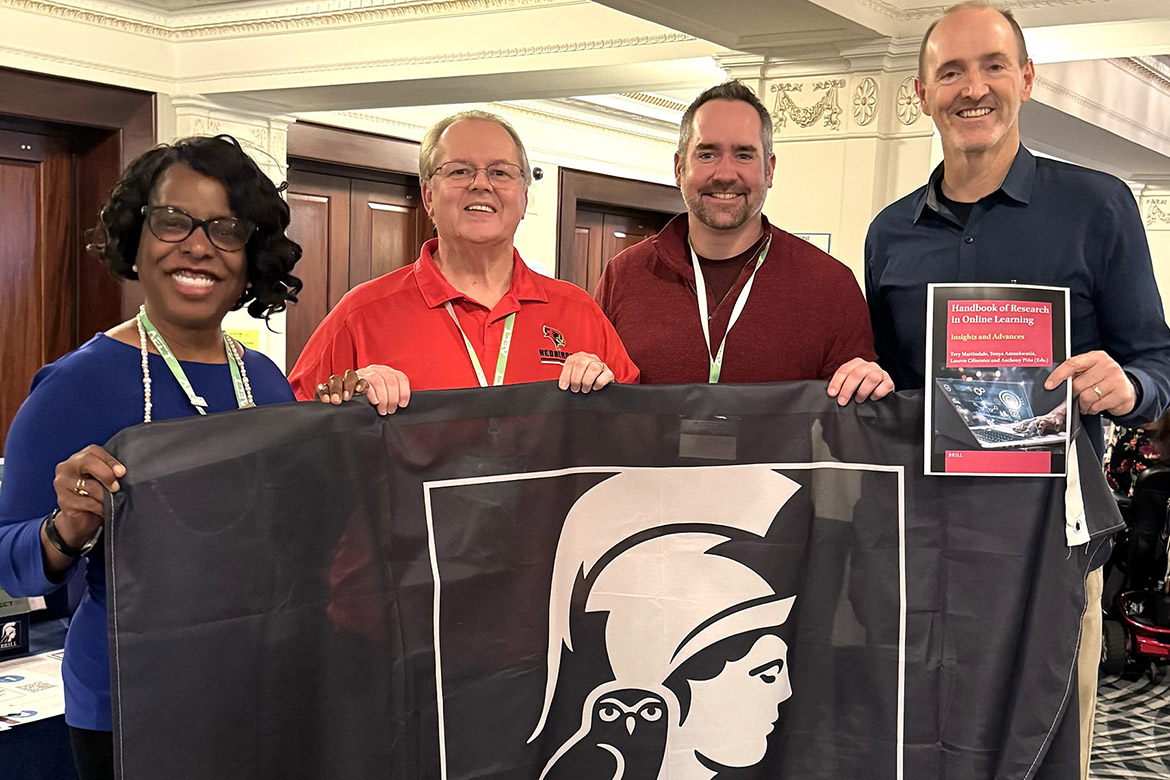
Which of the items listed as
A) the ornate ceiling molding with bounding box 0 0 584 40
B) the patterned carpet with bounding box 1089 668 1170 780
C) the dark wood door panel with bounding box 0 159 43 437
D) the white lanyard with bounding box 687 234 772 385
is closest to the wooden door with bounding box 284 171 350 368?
the ornate ceiling molding with bounding box 0 0 584 40

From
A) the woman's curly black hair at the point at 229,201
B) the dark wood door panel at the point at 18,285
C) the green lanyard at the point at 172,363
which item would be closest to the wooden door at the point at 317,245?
the dark wood door panel at the point at 18,285

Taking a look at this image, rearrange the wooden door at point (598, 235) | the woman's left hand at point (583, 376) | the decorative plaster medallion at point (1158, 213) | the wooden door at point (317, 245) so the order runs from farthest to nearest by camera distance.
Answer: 1. the decorative plaster medallion at point (1158, 213)
2. the wooden door at point (598, 235)
3. the wooden door at point (317, 245)
4. the woman's left hand at point (583, 376)

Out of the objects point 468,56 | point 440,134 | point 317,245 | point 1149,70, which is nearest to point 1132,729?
point 440,134

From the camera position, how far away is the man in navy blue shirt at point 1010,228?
6.27ft

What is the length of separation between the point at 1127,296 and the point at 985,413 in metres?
0.42

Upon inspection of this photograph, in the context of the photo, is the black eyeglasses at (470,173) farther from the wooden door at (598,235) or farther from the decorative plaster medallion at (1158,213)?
the decorative plaster medallion at (1158,213)

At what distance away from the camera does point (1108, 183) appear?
1.96 meters

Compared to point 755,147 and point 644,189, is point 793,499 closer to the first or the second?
point 755,147

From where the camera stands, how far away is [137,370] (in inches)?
59.2

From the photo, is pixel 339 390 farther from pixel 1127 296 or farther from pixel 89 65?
pixel 89 65

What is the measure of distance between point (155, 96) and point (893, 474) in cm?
538

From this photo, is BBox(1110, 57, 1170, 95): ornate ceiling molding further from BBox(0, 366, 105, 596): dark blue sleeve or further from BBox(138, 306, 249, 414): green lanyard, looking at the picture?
BBox(0, 366, 105, 596): dark blue sleeve

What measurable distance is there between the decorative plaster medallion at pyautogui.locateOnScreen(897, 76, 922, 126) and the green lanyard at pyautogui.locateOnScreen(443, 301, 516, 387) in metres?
2.70

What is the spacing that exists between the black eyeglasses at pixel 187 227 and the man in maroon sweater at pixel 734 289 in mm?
898
